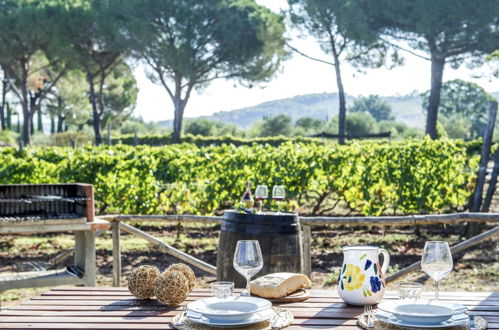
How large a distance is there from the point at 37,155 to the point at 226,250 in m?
7.04

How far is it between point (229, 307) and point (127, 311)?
1.38 ft

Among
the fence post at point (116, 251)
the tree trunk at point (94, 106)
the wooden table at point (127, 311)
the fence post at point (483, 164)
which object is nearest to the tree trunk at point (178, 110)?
the tree trunk at point (94, 106)

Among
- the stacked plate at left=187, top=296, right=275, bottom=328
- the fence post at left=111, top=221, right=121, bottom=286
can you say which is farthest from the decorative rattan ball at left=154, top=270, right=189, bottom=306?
the fence post at left=111, top=221, right=121, bottom=286

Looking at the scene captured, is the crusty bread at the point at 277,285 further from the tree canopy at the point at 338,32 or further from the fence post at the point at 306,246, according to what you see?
the tree canopy at the point at 338,32

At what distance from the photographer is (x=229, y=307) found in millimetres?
2164

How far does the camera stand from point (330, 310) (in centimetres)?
233

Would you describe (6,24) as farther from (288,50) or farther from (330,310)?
(330,310)

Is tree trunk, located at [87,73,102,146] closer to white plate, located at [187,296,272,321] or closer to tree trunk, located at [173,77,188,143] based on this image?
tree trunk, located at [173,77,188,143]

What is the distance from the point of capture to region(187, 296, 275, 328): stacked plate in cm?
206

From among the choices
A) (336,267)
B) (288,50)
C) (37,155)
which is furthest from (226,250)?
(288,50)

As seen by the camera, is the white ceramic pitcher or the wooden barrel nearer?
the white ceramic pitcher

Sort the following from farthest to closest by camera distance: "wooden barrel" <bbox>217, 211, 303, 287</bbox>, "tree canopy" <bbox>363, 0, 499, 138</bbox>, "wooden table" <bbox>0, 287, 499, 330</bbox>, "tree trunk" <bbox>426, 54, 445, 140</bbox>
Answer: "tree trunk" <bbox>426, 54, 445, 140</bbox> → "tree canopy" <bbox>363, 0, 499, 138</bbox> → "wooden barrel" <bbox>217, 211, 303, 287</bbox> → "wooden table" <bbox>0, 287, 499, 330</bbox>

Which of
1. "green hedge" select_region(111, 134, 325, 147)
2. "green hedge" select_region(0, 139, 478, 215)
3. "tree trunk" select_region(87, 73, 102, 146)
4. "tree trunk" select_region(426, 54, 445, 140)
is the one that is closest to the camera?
Result: "green hedge" select_region(0, 139, 478, 215)

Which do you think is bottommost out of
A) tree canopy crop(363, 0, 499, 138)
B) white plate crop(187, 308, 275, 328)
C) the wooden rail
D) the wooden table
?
the wooden rail
